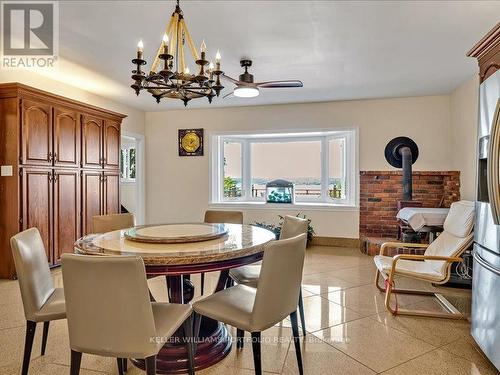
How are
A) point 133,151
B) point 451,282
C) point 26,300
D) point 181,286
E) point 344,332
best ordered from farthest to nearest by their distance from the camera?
1. point 133,151
2. point 451,282
3. point 344,332
4. point 181,286
5. point 26,300

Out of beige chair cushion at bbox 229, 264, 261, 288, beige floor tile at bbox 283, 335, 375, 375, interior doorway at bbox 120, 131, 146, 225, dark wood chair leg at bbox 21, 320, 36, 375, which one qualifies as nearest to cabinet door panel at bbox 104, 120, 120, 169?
interior doorway at bbox 120, 131, 146, 225

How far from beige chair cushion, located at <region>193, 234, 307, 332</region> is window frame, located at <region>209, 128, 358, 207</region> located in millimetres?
3971

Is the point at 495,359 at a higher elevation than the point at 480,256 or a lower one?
lower

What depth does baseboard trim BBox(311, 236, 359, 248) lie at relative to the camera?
544 centimetres

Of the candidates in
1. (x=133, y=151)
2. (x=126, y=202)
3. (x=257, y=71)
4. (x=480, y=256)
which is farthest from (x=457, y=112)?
(x=126, y=202)

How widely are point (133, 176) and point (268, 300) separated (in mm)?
6083

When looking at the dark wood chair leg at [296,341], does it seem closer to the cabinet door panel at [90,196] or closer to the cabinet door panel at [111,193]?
the cabinet door panel at [90,196]

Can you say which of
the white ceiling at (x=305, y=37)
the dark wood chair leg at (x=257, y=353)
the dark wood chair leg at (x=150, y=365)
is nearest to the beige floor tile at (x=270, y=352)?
the dark wood chair leg at (x=257, y=353)

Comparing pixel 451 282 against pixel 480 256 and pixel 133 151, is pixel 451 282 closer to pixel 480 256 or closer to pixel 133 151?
pixel 480 256

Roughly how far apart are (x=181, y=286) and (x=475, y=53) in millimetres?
2529

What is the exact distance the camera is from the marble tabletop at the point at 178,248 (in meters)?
1.64

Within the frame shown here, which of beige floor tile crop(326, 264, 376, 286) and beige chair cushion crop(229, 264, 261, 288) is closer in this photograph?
beige chair cushion crop(229, 264, 261, 288)

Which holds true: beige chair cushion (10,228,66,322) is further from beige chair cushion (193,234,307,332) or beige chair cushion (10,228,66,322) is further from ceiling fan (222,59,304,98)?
ceiling fan (222,59,304,98)

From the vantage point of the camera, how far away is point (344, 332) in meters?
2.44
